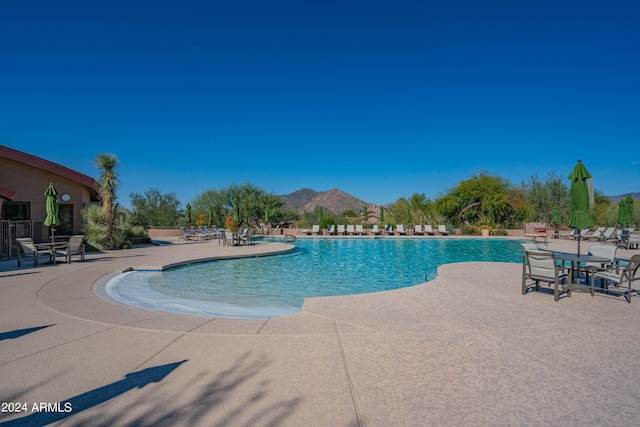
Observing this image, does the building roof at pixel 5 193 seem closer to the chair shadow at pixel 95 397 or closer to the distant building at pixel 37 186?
the distant building at pixel 37 186

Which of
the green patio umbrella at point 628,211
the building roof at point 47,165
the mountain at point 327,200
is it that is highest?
the mountain at point 327,200

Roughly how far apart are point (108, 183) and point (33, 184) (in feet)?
10.8

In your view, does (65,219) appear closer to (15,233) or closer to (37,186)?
(37,186)

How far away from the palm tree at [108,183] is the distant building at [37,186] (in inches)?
69.0

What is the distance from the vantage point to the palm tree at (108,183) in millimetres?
13125

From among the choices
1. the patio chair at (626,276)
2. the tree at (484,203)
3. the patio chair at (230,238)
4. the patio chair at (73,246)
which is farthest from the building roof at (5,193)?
the tree at (484,203)

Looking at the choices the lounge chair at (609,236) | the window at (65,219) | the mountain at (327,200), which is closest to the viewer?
the window at (65,219)

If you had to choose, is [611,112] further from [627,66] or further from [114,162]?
[114,162]

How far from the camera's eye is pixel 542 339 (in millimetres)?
3389

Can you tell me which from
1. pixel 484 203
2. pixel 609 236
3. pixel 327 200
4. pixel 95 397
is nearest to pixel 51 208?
pixel 95 397

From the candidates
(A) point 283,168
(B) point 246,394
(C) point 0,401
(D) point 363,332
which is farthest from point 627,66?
(A) point 283,168

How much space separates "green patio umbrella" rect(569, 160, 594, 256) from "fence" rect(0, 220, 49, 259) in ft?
50.2

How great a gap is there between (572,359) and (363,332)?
75.3 inches

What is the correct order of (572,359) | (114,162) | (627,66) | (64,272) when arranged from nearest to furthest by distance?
1. (572,359)
2. (64,272)
3. (114,162)
4. (627,66)
